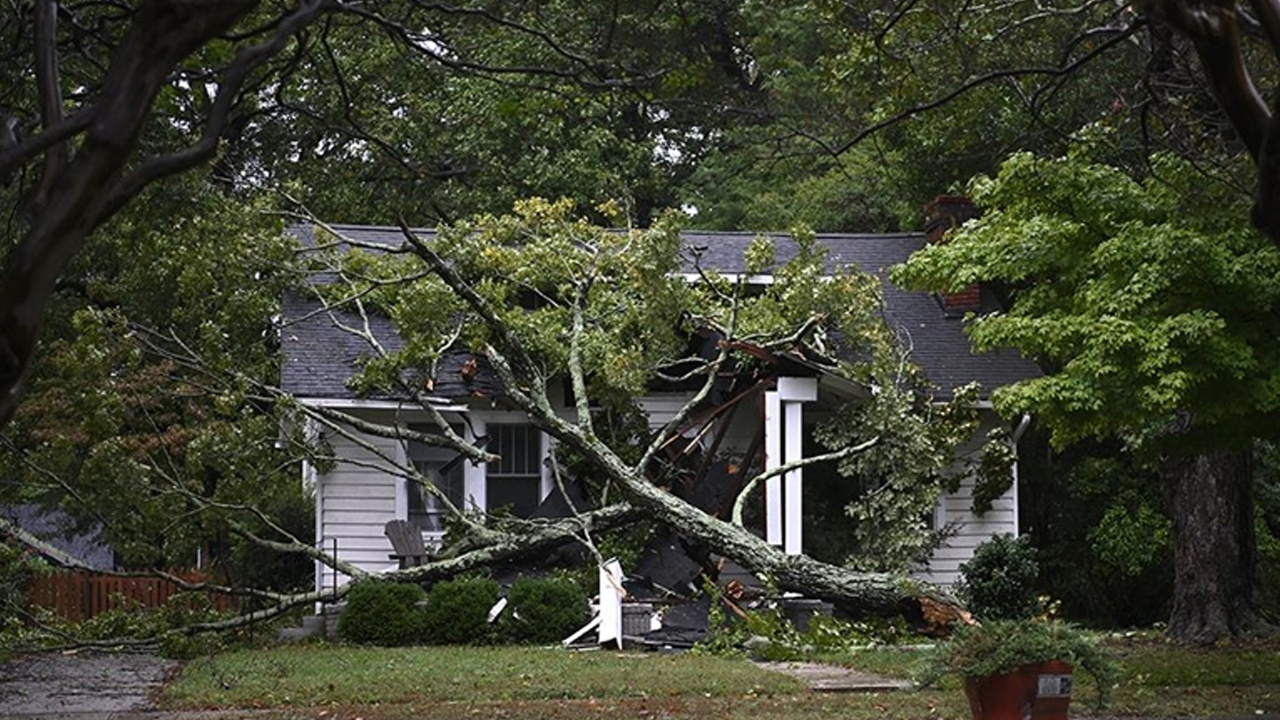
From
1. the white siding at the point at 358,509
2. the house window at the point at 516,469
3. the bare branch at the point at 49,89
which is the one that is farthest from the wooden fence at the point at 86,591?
the bare branch at the point at 49,89

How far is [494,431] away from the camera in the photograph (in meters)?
23.6

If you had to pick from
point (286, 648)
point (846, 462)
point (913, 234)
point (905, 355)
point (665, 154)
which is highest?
point (665, 154)

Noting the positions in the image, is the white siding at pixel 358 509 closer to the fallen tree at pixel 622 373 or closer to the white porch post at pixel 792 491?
the fallen tree at pixel 622 373

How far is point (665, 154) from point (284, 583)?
51.3 ft

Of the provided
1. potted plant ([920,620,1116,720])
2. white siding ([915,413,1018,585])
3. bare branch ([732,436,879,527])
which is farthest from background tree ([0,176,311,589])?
white siding ([915,413,1018,585])

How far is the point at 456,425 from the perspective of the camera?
2339 centimetres

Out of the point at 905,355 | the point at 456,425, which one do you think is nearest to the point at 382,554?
the point at 456,425

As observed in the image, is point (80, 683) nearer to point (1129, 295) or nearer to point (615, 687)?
point (615, 687)

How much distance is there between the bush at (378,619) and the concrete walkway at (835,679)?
15.2 feet

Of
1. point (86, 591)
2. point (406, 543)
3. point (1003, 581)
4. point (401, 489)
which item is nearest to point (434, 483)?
point (401, 489)

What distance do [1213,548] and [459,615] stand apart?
8332 millimetres

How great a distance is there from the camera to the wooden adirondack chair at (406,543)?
20.5m

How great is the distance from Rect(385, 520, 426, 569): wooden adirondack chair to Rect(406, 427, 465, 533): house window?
169cm

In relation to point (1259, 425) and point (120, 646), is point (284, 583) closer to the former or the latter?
point (120, 646)
